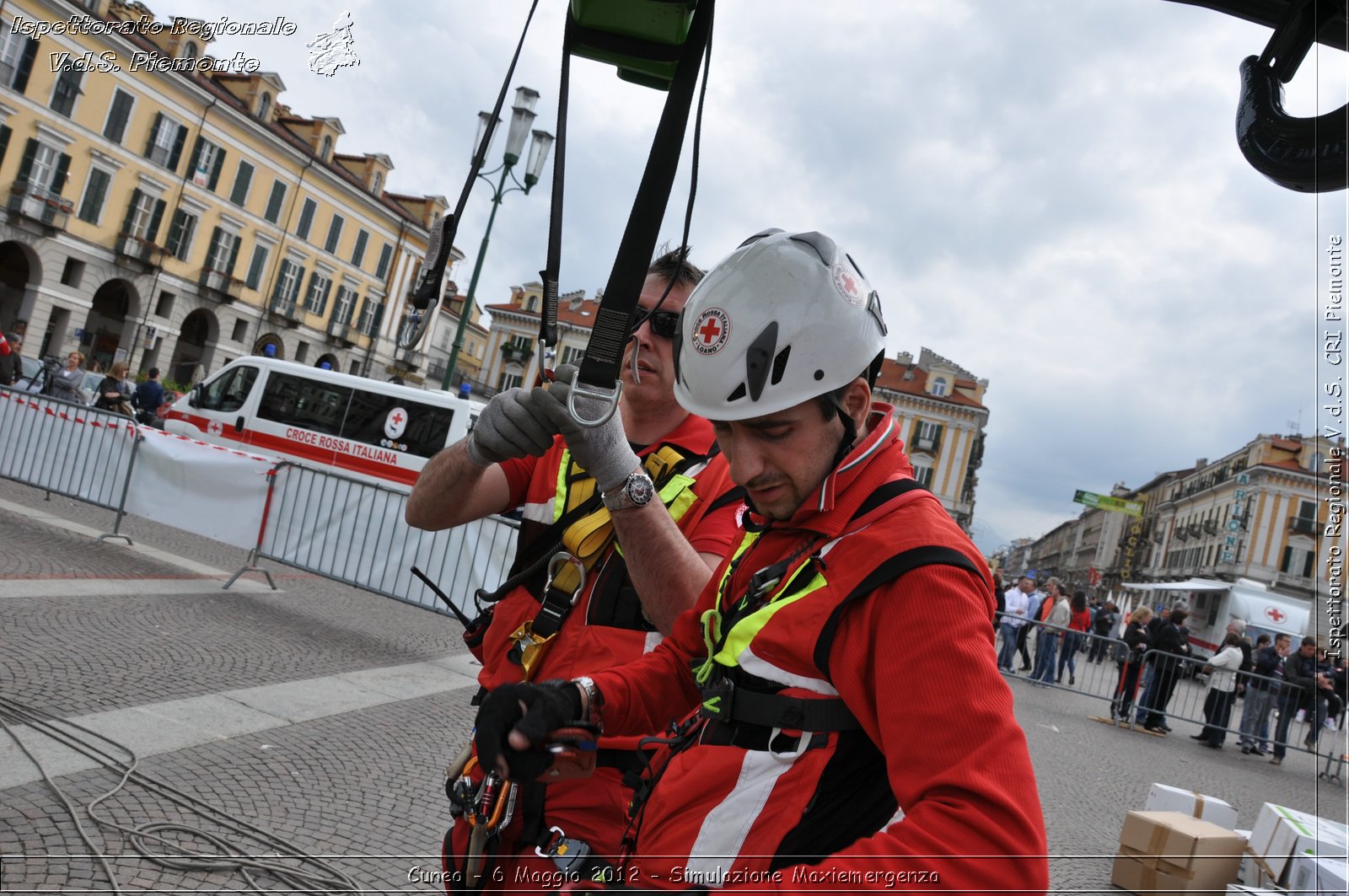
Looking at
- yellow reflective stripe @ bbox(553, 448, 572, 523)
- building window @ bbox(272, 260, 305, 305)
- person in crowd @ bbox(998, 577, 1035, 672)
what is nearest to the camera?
yellow reflective stripe @ bbox(553, 448, 572, 523)

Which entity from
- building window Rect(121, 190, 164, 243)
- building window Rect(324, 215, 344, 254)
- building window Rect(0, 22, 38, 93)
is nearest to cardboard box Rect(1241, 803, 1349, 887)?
building window Rect(0, 22, 38, 93)

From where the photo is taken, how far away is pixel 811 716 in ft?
3.90

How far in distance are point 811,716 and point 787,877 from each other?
213mm

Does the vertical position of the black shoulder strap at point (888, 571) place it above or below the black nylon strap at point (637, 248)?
below

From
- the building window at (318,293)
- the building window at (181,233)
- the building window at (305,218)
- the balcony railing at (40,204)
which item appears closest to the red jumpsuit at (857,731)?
the balcony railing at (40,204)

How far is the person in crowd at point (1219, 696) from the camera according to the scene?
13.3 meters

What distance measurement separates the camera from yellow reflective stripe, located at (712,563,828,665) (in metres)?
1.26

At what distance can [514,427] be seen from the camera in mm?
1855

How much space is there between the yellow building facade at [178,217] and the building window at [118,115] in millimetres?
58

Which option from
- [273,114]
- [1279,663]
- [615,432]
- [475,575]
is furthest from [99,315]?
[615,432]

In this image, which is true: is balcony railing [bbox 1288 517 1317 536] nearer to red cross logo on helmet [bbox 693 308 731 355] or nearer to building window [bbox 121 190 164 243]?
red cross logo on helmet [bbox 693 308 731 355]

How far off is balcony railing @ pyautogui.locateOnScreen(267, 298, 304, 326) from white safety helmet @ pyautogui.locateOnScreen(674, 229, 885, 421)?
166ft

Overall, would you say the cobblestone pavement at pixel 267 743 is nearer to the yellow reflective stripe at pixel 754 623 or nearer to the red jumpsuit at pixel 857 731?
the red jumpsuit at pixel 857 731

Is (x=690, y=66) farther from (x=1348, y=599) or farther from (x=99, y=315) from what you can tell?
(x=99, y=315)
